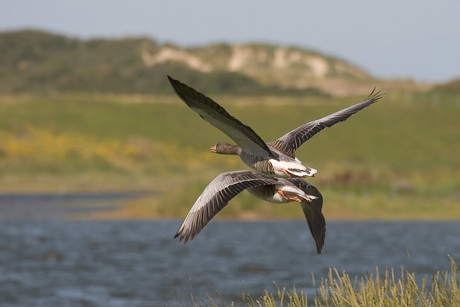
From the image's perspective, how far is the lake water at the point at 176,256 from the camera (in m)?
26.4

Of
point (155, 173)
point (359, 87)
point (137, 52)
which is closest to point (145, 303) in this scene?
point (155, 173)

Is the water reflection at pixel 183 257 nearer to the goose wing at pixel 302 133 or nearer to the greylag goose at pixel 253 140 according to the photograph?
the goose wing at pixel 302 133

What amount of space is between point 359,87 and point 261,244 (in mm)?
53263

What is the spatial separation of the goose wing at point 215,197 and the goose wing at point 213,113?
351 millimetres

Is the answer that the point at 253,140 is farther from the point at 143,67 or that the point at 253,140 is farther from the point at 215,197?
the point at 143,67

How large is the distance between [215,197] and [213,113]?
33.6 inches

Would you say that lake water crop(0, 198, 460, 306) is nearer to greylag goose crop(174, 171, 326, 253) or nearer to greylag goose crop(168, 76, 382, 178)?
greylag goose crop(168, 76, 382, 178)

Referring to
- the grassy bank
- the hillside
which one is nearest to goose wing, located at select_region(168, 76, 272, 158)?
the grassy bank

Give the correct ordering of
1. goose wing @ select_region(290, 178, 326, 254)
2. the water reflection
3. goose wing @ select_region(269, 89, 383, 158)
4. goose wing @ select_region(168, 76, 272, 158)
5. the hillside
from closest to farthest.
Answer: goose wing @ select_region(168, 76, 272, 158), goose wing @ select_region(269, 89, 383, 158), goose wing @ select_region(290, 178, 326, 254), the water reflection, the hillside

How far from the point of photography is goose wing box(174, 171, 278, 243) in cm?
859

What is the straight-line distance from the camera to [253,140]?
350 inches

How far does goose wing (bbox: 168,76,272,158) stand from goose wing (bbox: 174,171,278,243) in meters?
0.35

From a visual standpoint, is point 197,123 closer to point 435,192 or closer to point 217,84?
point 217,84

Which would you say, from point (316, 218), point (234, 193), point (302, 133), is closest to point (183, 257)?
point (302, 133)
